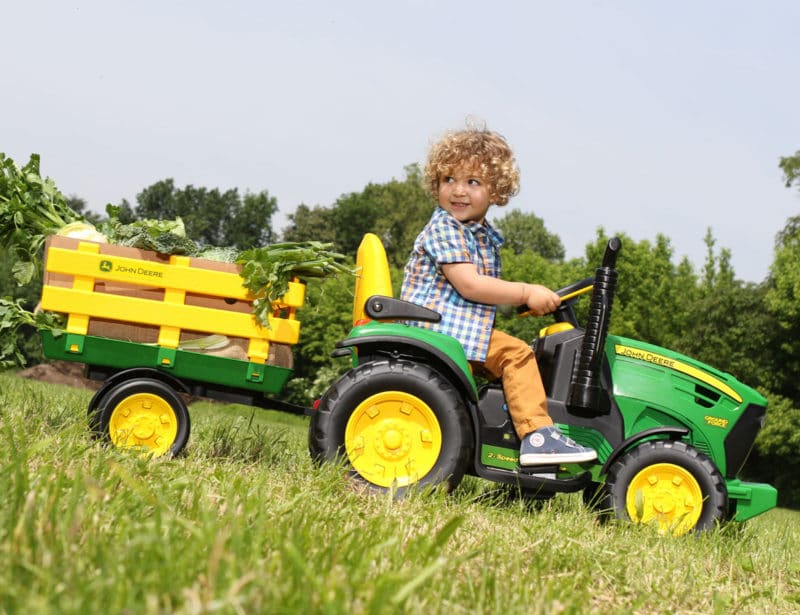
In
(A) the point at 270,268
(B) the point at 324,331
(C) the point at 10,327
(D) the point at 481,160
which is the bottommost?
(B) the point at 324,331

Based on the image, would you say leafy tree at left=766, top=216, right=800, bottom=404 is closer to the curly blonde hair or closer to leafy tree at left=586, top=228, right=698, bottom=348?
leafy tree at left=586, top=228, right=698, bottom=348

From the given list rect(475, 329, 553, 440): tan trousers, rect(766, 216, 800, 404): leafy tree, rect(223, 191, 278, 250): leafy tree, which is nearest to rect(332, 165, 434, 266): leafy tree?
rect(223, 191, 278, 250): leafy tree

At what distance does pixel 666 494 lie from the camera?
15.9ft

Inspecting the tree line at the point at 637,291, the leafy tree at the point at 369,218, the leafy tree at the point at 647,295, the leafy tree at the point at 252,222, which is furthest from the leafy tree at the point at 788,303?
the leafy tree at the point at 252,222

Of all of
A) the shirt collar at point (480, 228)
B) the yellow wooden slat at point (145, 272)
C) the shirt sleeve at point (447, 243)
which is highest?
the shirt collar at point (480, 228)

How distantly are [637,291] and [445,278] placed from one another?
3552 centimetres

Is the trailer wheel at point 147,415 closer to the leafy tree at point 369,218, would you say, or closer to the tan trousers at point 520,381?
the tan trousers at point 520,381

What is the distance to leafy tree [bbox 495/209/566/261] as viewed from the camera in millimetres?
68812

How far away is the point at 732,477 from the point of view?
523cm

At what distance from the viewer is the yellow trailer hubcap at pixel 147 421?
512 cm

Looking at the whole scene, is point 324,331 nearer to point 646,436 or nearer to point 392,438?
point 646,436

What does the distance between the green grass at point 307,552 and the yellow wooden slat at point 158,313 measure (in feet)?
2.34

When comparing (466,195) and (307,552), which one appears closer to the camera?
(307,552)

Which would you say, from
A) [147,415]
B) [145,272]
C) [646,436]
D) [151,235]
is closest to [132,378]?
[147,415]
